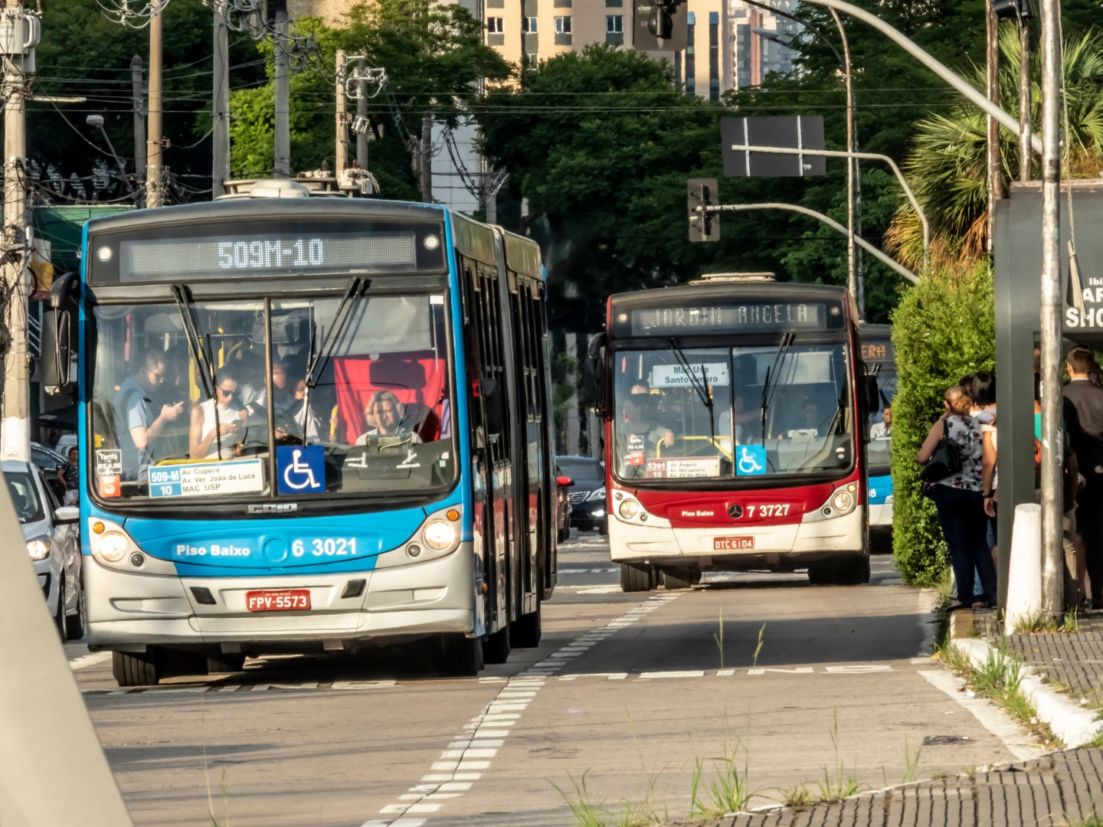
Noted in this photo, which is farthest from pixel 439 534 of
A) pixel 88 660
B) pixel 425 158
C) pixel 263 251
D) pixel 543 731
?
pixel 425 158

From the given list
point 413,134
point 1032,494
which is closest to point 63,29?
point 413,134

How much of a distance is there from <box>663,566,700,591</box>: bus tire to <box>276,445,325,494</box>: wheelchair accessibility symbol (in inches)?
550

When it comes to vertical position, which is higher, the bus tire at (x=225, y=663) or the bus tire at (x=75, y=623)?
the bus tire at (x=225, y=663)

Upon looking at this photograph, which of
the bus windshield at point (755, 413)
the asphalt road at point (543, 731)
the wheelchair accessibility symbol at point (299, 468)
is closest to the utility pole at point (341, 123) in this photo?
the bus windshield at point (755, 413)

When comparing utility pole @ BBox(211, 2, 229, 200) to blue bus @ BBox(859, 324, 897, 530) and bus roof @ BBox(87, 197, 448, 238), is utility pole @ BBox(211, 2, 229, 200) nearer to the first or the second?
blue bus @ BBox(859, 324, 897, 530)

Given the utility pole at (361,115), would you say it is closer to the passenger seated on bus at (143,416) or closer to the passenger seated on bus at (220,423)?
the passenger seated on bus at (143,416)

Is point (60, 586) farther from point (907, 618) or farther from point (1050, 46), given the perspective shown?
point (1050, 46)

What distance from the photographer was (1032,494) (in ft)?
56.2

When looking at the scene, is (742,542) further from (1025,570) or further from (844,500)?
(1025,570)

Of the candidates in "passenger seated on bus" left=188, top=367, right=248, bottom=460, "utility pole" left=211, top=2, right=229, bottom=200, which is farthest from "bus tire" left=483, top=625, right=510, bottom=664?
"utility pole" left=211, top=2, right=229, bottom=200

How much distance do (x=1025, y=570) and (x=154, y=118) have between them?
26474mm

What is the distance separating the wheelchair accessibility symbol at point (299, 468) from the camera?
47.2 ft

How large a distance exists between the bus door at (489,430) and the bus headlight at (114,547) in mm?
2025

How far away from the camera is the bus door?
1480cm
